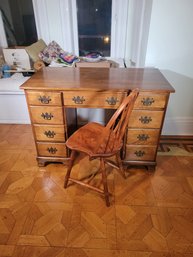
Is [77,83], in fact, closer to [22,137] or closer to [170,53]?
[170,53]

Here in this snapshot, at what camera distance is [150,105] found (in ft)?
4.42

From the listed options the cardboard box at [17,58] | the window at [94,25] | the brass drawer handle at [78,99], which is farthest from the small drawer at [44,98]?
the window at [94,25]

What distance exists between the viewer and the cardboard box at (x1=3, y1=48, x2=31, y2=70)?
256cm

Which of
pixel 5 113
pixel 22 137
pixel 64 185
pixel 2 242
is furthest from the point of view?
pixel 5 113

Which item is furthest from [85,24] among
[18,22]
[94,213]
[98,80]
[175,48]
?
[94,213]

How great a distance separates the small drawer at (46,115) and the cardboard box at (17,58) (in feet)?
4.78

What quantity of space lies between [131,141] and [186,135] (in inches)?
38.4

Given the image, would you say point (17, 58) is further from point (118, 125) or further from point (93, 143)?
point (118, 125)

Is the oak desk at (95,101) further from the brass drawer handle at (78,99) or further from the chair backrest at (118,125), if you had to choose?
the chair backrest at (118,125)

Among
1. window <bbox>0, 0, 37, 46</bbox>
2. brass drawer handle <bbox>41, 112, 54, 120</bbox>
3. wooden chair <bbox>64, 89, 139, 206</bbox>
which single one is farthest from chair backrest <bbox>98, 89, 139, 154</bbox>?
window <bbox>0, 0, 37, 46</bbox>

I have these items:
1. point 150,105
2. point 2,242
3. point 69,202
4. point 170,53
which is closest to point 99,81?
point 150,105

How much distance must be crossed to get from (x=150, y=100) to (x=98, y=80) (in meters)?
0.42

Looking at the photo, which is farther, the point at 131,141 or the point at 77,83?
the point at 131,141

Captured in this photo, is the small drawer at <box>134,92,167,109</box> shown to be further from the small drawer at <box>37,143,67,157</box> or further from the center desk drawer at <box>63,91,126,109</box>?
the small drawer at <box>37,143,67,157</box>
